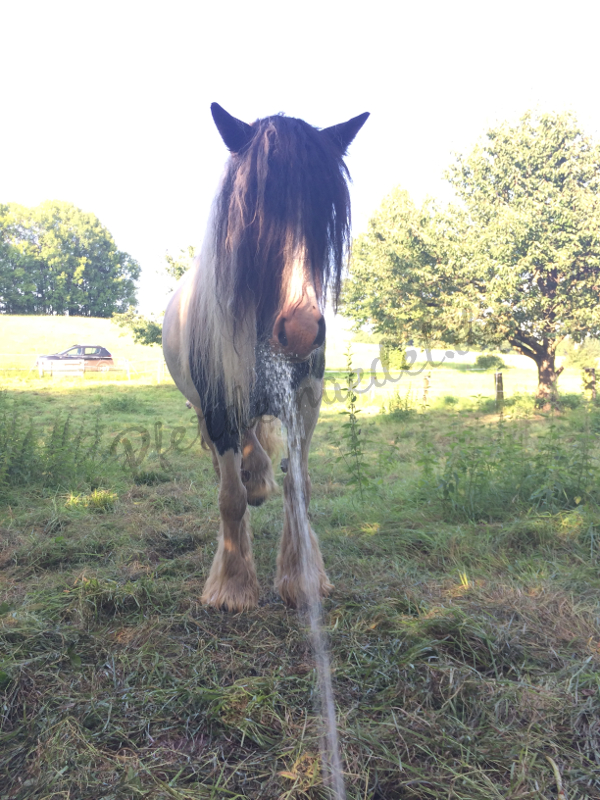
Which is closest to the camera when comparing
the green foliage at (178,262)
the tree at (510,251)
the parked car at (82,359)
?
the tree at (510,251)

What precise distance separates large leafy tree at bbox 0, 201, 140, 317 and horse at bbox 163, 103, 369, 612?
37.1m

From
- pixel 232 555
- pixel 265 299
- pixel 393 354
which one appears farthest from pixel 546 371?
pixel 265 299

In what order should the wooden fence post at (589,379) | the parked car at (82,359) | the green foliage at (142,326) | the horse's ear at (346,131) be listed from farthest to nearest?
1. the parked car at (82,359)
2. the green foliage at (142,326)
3. the wooden fence post at (589,379)
4. the horse's ear at (346,131)

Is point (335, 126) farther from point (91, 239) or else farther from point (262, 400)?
point (91, 239)

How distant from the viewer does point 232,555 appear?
282 centimetres

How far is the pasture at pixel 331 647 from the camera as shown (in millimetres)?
1515

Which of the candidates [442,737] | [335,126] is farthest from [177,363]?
[442,737]

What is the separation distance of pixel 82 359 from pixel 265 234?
2005 cm

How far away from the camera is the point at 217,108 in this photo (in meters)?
2.28

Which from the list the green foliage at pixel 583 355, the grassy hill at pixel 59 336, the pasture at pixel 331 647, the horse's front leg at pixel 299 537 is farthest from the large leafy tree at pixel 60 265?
the horse's front leg at pixel 299 537

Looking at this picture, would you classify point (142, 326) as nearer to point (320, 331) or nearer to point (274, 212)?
point (274, 212)

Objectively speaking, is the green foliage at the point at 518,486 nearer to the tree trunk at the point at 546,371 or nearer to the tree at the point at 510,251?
the tree at the point at 510,251

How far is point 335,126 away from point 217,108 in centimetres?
65

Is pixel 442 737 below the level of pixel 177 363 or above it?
below
